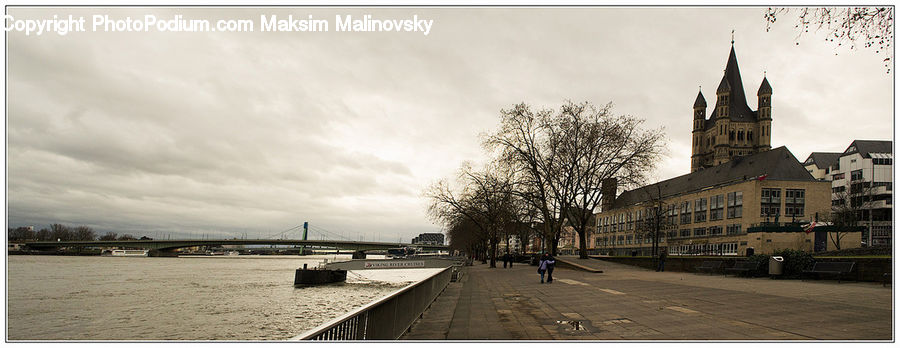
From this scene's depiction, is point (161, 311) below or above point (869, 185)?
below

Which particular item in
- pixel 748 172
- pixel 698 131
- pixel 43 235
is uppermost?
pixel 698 131

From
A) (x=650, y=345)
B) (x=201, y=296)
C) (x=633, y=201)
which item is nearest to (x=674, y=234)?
(x=633, y=201)

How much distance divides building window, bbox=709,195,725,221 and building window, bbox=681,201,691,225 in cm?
727

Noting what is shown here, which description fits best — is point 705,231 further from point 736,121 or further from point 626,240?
point 736,121

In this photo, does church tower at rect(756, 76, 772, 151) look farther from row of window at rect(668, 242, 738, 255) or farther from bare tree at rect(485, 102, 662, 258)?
bare tree at rect(485, 102, 662, 258)

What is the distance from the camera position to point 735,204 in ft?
287

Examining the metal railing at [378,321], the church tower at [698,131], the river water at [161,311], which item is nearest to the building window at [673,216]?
the church tower at [698,131]

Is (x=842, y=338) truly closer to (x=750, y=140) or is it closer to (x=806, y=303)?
(x=806, y=303)

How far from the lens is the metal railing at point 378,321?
5477 mm

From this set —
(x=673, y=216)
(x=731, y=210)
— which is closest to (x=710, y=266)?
(x=731, y=210)

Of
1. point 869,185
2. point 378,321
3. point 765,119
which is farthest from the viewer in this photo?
point 765,119

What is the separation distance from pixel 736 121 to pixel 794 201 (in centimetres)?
5830

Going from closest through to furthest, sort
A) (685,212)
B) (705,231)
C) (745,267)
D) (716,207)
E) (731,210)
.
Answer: (745,267) → (731,210) → (716,207) → (705,231) → (685,212)

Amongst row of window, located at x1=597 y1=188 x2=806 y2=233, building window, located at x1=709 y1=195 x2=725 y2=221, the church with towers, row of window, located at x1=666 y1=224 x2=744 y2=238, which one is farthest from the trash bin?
the church with towers
